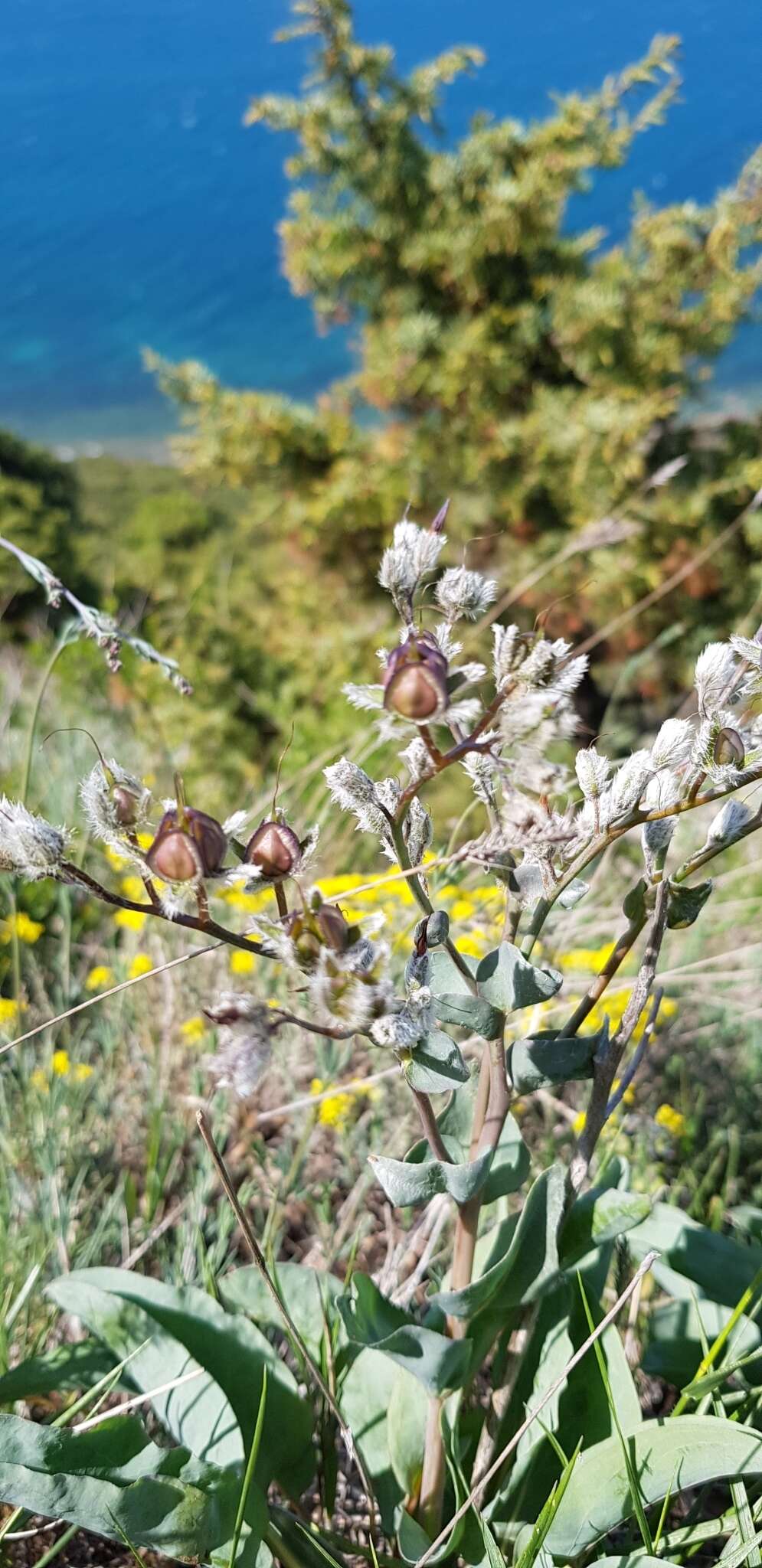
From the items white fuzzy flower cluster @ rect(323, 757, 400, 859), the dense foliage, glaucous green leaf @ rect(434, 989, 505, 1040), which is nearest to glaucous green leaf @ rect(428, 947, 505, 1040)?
glaucous green leaf @ rect(434, 989, 505, 1040)

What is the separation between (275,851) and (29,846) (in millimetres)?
137

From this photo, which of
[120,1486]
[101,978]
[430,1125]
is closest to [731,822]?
[430,1125]

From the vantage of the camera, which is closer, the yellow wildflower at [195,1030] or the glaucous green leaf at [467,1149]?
the glaucous green leaf at [467,1149]

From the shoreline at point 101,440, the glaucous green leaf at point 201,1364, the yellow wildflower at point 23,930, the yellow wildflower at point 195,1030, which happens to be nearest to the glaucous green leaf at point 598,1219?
the glaucous green leaf at point 201,1364

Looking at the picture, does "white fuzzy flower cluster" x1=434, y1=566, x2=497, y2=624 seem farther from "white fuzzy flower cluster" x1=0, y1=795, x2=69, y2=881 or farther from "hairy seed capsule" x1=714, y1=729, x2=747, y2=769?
"white fuzzy flower cluster" x1=0, y1=795, x2=69, y2=881

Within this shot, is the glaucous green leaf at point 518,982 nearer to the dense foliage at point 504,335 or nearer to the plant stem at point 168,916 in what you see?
the plant stem at point 168,916

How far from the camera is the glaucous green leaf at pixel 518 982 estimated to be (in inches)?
26.8

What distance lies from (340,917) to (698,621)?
3.23m

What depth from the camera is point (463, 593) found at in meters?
0.64

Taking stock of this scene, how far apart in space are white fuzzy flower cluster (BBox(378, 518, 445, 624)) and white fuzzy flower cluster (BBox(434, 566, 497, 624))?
0.07 feet

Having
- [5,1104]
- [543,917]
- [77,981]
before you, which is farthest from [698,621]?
[543,917]

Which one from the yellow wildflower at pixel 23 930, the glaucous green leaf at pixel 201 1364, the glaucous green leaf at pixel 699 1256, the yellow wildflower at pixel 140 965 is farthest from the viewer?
the yellow wildflower at pixel 23 930

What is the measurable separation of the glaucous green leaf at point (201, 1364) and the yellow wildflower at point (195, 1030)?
69 centimetres

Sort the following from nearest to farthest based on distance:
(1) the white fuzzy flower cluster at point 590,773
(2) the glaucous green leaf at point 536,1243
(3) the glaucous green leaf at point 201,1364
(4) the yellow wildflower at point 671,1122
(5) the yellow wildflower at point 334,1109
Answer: (1) the white fuzzy flower cluster at point 590,773, (2) the glaucous green leaf at point 536,1243, (3) the glaucous green leaf at point 201,1364, (5) the yellow wildflower at point 334,1109, (4) the yellow wildflower at point 671,1122
